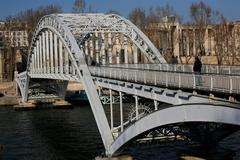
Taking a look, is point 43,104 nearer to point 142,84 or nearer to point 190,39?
point 190,39

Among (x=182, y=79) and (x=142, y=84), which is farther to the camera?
(x=142, y=84)

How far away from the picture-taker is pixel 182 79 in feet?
62.1

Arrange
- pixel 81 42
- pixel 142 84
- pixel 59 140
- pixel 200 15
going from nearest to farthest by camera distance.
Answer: pixel 142 84, pixel 59 140, pixel 81 42, pixel 200 15

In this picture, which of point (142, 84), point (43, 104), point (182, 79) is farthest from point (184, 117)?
point (43, 104)

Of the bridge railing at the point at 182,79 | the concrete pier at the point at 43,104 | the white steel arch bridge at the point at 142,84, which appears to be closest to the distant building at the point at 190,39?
the concrete pier at the point at 43,104

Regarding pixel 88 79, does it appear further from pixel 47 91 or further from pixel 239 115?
pixel 47 91

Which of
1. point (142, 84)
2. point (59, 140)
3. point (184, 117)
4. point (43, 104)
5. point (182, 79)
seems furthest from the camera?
point (43, 104)

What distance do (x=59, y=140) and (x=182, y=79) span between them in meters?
22.8

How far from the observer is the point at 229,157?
25.8 metres

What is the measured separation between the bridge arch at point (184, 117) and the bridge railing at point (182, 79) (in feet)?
2.09

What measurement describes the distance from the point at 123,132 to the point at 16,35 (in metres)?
76.8

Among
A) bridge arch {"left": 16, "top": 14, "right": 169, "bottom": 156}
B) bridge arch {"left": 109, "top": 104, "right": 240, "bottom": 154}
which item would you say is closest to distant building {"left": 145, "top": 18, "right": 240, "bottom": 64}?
bridge arch {"left": 16, "top": 14, "right": 169, "bottom": 156}

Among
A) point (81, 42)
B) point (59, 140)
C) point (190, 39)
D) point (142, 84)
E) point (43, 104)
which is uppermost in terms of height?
point (190, 39)

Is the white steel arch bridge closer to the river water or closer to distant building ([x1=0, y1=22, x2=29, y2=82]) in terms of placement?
the river water
